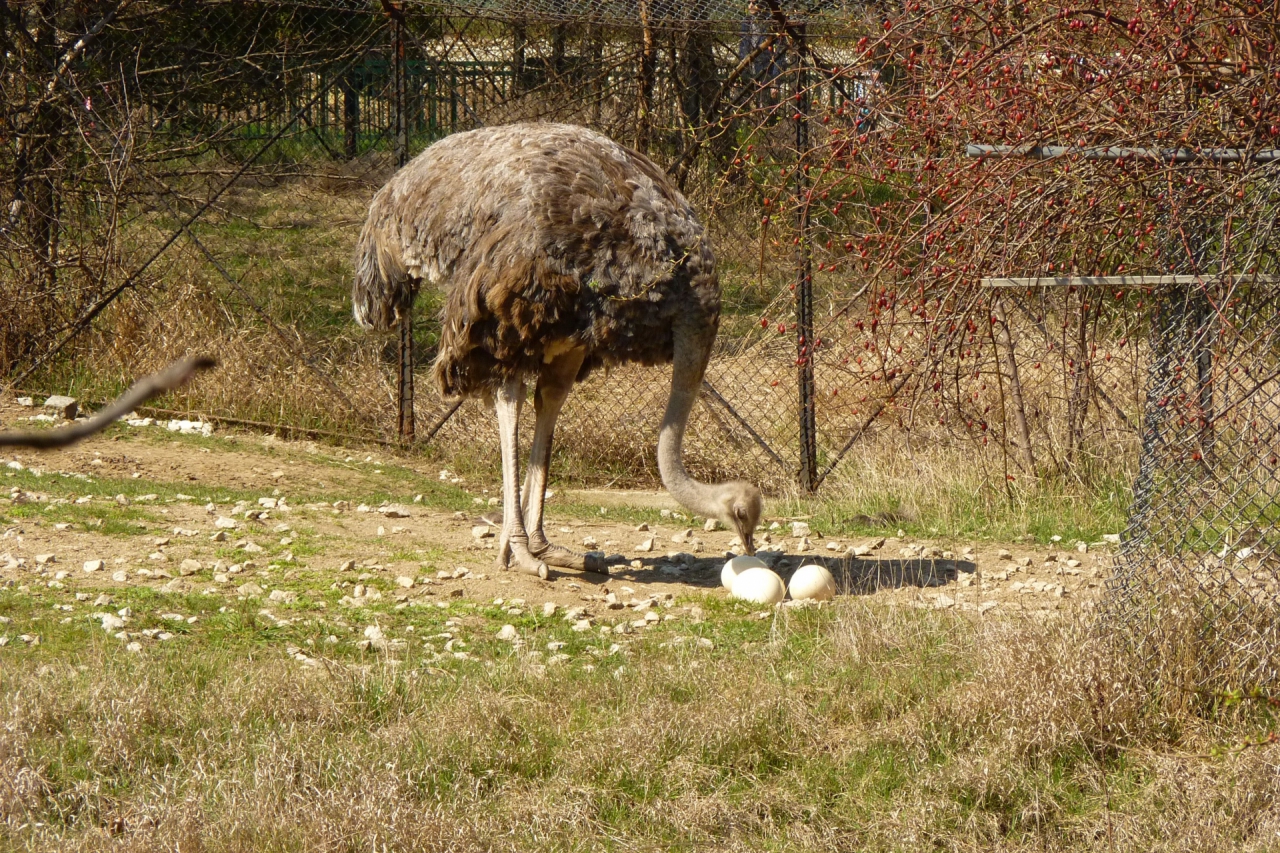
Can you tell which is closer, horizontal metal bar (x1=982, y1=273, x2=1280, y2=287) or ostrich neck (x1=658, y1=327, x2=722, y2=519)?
horizontal metal bar (x1=982, y1=273, x2=1280, y2=287)

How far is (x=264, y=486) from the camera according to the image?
894cm

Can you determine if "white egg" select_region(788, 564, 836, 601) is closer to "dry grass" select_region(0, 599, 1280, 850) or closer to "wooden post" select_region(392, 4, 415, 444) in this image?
"dry grass" select_region(0, 599, 1280, 850)

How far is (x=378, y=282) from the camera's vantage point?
25.3 feet

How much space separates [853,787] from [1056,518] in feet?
13.1

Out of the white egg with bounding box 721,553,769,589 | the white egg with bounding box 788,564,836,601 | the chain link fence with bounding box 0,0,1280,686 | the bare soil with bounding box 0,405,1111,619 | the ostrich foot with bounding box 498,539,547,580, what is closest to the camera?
the chain link fence with bounding box 0,0,1280,686

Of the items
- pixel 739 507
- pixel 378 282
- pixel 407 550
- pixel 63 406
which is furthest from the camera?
pixel 63 406

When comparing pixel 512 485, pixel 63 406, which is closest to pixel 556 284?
pixel 512 485

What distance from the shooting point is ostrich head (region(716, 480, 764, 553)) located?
6750 mm

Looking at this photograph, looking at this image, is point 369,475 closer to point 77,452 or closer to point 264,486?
point 264,486

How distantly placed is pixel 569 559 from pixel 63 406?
4.66 meters

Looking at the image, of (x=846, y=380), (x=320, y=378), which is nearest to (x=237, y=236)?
(x=320, y=378)

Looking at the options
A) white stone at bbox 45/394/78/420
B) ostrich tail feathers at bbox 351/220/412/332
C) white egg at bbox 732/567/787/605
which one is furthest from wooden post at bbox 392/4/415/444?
white egg at bbox 732/567/787/605

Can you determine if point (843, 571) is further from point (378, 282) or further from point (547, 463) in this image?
point (378, 282)

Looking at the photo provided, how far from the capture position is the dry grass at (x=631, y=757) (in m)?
4.21
